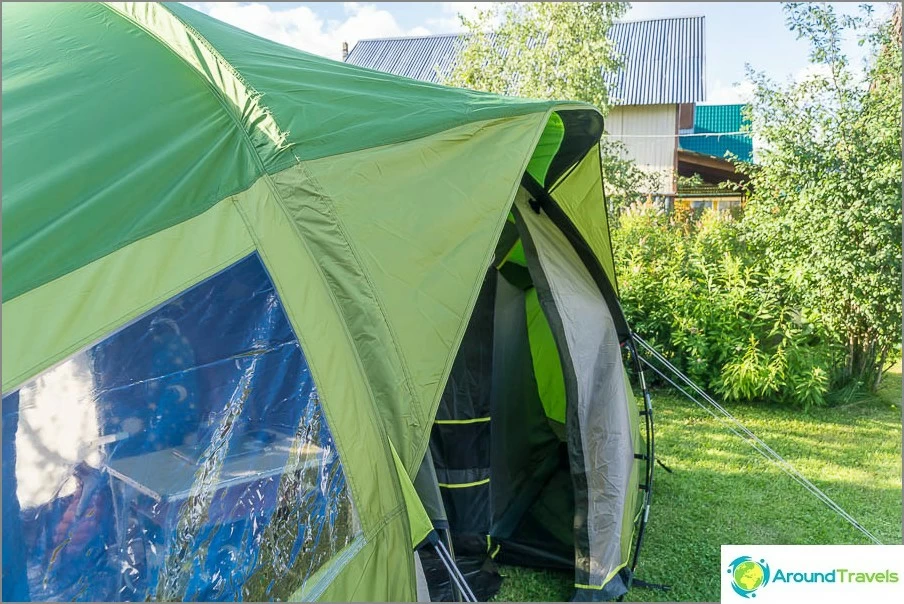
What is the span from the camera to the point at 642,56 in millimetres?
Answer: 13586

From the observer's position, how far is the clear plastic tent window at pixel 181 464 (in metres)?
1.33

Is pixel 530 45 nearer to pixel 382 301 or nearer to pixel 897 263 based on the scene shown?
pixel 897 263

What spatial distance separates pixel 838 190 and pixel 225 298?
5.27 metres

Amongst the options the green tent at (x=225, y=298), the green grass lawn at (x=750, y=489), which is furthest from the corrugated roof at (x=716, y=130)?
the green tent at (x=225, y=298)

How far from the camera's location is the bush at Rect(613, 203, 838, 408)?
5.72 meters

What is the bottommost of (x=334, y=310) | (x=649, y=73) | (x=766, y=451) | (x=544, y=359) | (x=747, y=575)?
(x=766, y=451)

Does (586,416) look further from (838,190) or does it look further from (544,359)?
(838,190)

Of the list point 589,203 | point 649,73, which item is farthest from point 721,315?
point 649,73

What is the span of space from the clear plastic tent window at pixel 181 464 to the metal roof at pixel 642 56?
11045 mm

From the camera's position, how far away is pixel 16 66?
6.34ft

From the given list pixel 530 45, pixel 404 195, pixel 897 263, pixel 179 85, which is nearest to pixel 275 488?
pixel 404 195

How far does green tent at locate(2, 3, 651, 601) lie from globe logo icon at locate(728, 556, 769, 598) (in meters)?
0.94

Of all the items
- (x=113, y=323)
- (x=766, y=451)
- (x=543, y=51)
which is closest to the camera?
(x=113, y=323)

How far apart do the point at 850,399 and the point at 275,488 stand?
5.62 metres
